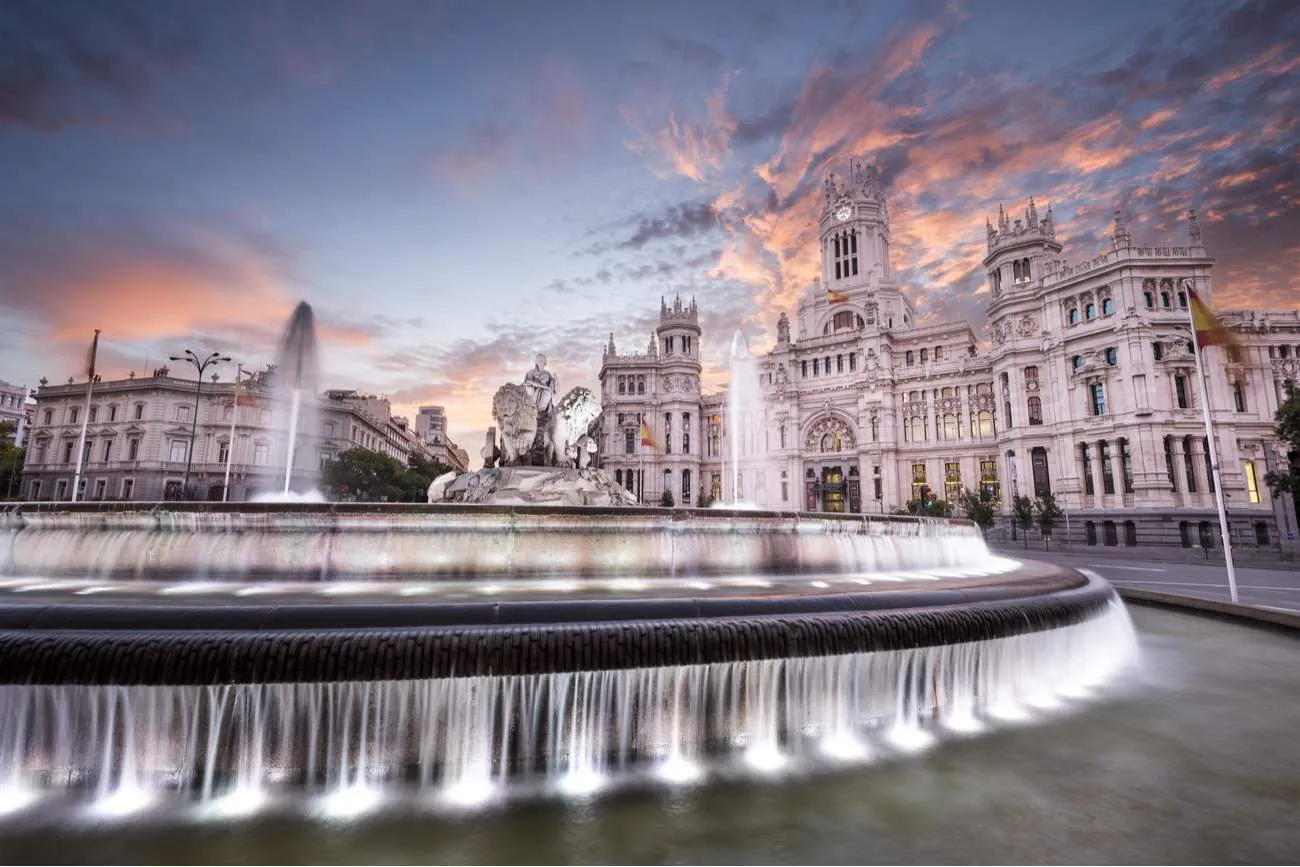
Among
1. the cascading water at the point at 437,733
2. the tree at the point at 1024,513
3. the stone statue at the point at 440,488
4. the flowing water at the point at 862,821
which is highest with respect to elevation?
the stone statue at the point at 440,488

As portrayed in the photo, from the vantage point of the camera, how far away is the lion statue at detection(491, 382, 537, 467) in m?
13.9

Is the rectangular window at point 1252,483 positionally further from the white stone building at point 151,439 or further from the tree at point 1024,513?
the white stone building at point 151,439

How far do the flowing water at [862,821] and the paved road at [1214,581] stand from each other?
447 inches

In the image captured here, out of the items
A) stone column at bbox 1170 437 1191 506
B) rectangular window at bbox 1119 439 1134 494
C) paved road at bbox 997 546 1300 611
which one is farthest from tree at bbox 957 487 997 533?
paved road at bbox 997 546 1300 611

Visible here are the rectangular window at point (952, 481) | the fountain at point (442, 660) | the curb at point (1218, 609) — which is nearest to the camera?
the fountain at point (442, 660)

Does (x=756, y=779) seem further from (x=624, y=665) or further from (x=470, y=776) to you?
(x=470, y=776)

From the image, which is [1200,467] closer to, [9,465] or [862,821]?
[862,821]

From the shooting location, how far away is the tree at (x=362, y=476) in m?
56.6

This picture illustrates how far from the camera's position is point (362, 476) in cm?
5672

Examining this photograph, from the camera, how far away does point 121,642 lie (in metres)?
4.28

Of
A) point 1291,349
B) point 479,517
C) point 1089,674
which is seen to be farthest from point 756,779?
point 1291,349

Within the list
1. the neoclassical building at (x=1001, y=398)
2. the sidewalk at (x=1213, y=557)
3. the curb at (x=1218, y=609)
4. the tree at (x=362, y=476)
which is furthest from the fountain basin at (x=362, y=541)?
the tree at (x=362, y=476)

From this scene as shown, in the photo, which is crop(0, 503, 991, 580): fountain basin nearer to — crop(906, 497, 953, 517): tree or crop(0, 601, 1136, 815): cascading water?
crop(0, 601, 1136, 815): cascading water

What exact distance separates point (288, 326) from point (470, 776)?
95.0ft
